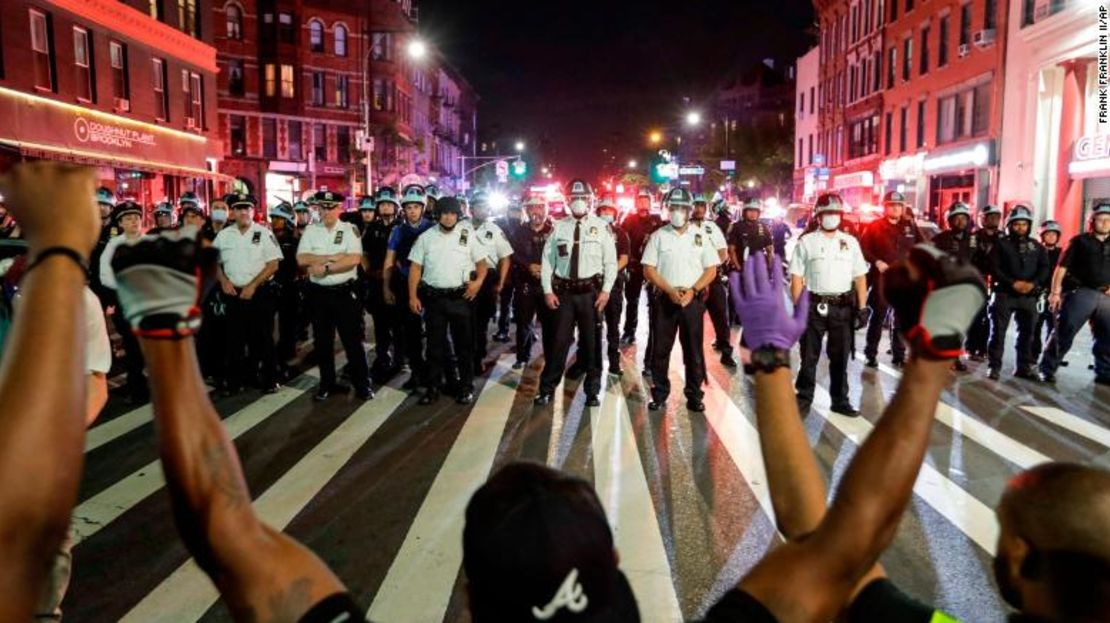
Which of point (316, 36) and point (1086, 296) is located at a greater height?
point (316, 36)

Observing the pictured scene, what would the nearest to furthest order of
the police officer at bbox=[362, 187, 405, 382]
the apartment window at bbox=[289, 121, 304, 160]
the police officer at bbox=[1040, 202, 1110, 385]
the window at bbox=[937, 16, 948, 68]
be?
the police officer at bbox=[1040, 202, 1110, 385]
the police officer at bbox=[362, 187, 405, 382]
the window at bbox=[937, 16, 948, 68]
the apartment window at bbox=[289, 121, 304, 160]

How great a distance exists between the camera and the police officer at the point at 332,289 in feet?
31.4

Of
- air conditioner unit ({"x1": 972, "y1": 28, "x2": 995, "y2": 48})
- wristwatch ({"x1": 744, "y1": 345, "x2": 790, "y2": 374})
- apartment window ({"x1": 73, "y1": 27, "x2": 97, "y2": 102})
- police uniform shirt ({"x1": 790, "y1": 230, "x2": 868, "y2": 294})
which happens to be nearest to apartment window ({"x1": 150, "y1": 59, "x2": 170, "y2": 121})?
apartment window ({"x1": 73, "y1": 27, "x2": 97, "y2": 102})

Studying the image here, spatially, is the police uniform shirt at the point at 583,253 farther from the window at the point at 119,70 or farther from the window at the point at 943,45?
the window at the point at 943,45

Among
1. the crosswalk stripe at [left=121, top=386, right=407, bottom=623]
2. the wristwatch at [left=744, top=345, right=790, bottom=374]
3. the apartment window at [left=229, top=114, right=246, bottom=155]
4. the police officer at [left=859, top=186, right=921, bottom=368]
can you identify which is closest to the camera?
the wristwatch at [left=744, top=345, right=790, bottom=374]

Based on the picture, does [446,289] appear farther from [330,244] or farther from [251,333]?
[251,333]

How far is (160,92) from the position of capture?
29.1 meters

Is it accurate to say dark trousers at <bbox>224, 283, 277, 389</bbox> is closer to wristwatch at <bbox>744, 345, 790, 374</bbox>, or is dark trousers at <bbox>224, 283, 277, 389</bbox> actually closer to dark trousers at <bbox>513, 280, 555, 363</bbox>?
dark trousers at <bbox>513, 280, 555, 363</bbox>

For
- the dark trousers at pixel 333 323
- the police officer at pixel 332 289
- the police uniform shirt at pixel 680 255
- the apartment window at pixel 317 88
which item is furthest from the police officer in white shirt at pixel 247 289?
the apartment window at pixel 317 88

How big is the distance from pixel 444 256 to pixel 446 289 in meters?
0.36

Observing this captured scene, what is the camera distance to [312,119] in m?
52.8

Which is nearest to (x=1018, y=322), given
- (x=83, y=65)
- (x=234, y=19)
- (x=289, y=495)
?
(x=289, y=495)

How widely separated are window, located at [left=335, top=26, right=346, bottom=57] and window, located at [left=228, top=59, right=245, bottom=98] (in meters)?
6.26

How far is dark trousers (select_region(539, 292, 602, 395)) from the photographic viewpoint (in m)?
9.34
